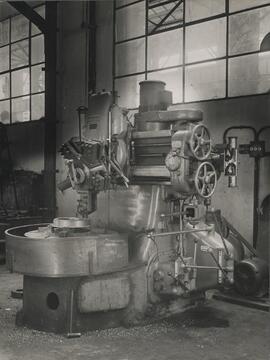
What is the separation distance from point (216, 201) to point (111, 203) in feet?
5.38

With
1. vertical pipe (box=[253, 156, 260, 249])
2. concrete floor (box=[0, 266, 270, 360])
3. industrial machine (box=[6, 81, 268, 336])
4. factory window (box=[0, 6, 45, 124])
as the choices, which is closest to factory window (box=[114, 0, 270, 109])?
vertical pipe (box=[253, 156, 260, 249])

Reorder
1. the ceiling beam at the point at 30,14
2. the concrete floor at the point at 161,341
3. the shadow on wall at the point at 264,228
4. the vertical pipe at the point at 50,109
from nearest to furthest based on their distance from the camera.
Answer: the concrete floor at the point at 161,341 < the shadow on wall at the point at 264,228 < the ceiling beam at the point at 30,14 < the vertical pipe at the point at 50,109

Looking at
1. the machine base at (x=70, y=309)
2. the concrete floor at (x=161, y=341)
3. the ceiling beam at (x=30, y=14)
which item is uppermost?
the ceiling beam at (x=30, y=14)

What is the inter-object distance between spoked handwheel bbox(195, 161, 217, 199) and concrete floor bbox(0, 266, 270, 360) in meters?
0.87

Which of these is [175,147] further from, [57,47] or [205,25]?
[57,47]

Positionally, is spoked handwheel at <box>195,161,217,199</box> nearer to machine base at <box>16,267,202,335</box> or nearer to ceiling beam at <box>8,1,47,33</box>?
machine base at <box>16,267,202,335</box>

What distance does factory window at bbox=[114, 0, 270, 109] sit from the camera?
438 centimetres

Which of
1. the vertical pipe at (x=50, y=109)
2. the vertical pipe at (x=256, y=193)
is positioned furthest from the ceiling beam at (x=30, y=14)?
the vertical pipe at (x=256, y=193)

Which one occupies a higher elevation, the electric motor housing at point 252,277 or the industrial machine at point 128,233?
the industrial machine at point 128,233

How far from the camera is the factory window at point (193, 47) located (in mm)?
4379

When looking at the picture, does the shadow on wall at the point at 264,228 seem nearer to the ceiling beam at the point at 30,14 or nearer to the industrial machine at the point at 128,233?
the industrial machine at the point at 128,233

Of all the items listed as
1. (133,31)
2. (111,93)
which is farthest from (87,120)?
(133,31)

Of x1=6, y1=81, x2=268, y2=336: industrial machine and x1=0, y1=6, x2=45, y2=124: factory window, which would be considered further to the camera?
x1=0, y1=6, x2=45, y2=124: factory window

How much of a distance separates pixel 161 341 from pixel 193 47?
10.6 feet
